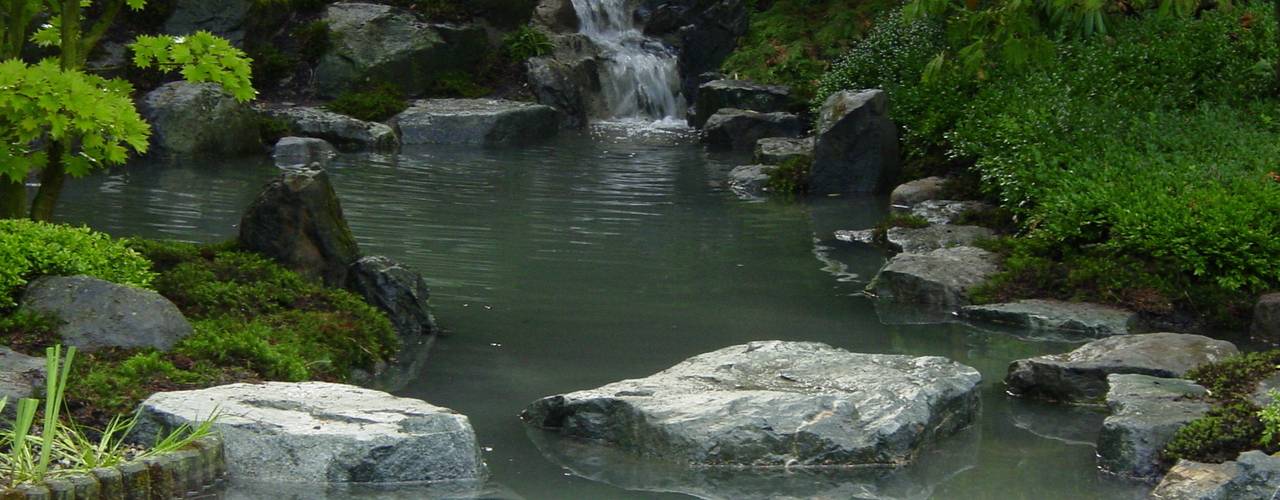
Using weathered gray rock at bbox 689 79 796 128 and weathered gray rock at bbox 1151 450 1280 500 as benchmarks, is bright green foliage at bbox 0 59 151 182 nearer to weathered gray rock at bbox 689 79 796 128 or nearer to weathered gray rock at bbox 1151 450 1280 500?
weathered gray rock at bbox 1151 450 1280 500

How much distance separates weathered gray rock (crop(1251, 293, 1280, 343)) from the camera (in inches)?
414

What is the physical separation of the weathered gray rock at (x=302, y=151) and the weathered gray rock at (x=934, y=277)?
11314 millimetres

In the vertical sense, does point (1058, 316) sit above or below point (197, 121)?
below

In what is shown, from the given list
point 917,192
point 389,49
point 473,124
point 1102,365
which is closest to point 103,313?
point 1102,365

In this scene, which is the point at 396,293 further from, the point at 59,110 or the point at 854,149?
Answer: the point at 854,149

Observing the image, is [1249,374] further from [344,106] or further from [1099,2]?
[344,106]

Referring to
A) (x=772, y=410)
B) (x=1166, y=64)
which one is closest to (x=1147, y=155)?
(x=1166, y=64)

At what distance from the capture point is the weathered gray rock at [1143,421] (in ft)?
24.3

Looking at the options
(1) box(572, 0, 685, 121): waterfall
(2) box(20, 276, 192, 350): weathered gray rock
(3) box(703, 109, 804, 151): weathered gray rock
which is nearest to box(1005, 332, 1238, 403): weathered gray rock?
(2) box(20, 276, 192, 350): weathered gray rock

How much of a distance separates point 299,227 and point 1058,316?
18.2 feet

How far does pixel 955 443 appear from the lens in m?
8.02

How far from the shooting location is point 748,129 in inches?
942

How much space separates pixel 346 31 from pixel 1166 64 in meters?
14.8

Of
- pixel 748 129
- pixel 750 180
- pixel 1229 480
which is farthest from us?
pixel 748 129
